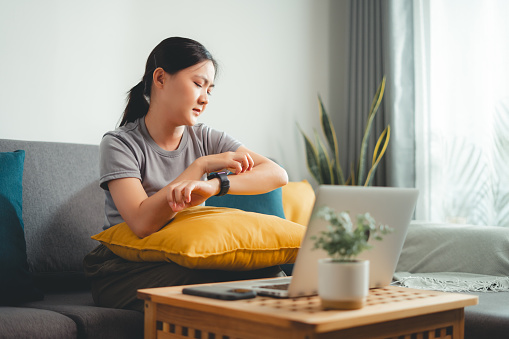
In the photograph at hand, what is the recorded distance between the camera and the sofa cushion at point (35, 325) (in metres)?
1.27

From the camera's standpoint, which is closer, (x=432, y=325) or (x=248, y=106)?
(x=432, y=325)

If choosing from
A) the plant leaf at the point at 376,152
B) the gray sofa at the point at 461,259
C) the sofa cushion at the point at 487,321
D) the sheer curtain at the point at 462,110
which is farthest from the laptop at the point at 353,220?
the plant leaf at the point at 376,152

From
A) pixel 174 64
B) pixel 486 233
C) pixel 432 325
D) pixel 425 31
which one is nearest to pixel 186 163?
pixel 174 64

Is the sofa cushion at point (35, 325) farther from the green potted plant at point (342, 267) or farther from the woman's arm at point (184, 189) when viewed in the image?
the green potted plant at point (342, 267)

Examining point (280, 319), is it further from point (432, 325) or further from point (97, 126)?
point (97, 126)

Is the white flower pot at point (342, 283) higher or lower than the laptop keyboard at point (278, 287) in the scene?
higher

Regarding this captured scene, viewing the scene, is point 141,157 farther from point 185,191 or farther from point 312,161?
point 312,161

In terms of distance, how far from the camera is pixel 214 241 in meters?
1.40

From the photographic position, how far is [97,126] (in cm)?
241

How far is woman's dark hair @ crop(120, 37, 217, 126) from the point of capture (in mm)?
1784

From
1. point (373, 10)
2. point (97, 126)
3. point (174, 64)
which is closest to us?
point (174, 64)

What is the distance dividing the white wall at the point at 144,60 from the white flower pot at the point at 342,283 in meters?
1.60

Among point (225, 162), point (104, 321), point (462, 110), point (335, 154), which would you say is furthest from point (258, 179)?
point (462, 110)

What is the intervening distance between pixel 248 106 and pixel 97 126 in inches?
35.9
